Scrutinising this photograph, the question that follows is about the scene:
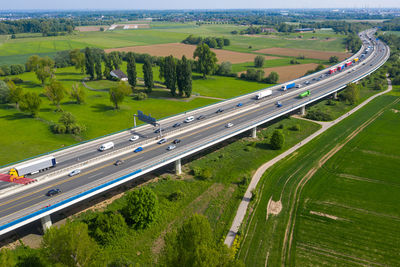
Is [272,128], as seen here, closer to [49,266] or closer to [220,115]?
[220,115]

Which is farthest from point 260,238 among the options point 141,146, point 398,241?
point 141,146

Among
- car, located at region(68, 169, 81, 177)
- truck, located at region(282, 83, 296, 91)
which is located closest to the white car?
car, located at region(68, 169, 81, 177)

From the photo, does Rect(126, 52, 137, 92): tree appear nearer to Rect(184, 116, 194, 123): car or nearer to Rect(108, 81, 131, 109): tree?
Rect(108, 81, 131, 109): tree

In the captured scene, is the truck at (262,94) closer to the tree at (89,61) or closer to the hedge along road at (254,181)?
the hedge along road at (254,181)

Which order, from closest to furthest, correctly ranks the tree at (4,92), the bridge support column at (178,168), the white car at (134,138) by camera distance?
the bridge support column at (178,168) → the white car at (134,138) → the tree at (4,92)

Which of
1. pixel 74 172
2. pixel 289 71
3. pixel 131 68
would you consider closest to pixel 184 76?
pixel 131 68

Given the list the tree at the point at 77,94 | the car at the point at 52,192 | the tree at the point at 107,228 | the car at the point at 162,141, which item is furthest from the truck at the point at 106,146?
the tree at the point at 77,94

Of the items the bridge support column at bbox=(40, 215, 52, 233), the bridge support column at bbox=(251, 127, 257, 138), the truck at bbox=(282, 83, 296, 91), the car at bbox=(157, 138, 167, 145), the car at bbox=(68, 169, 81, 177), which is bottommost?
the bridge support column at bbox=(40, 215, 52, 233)
